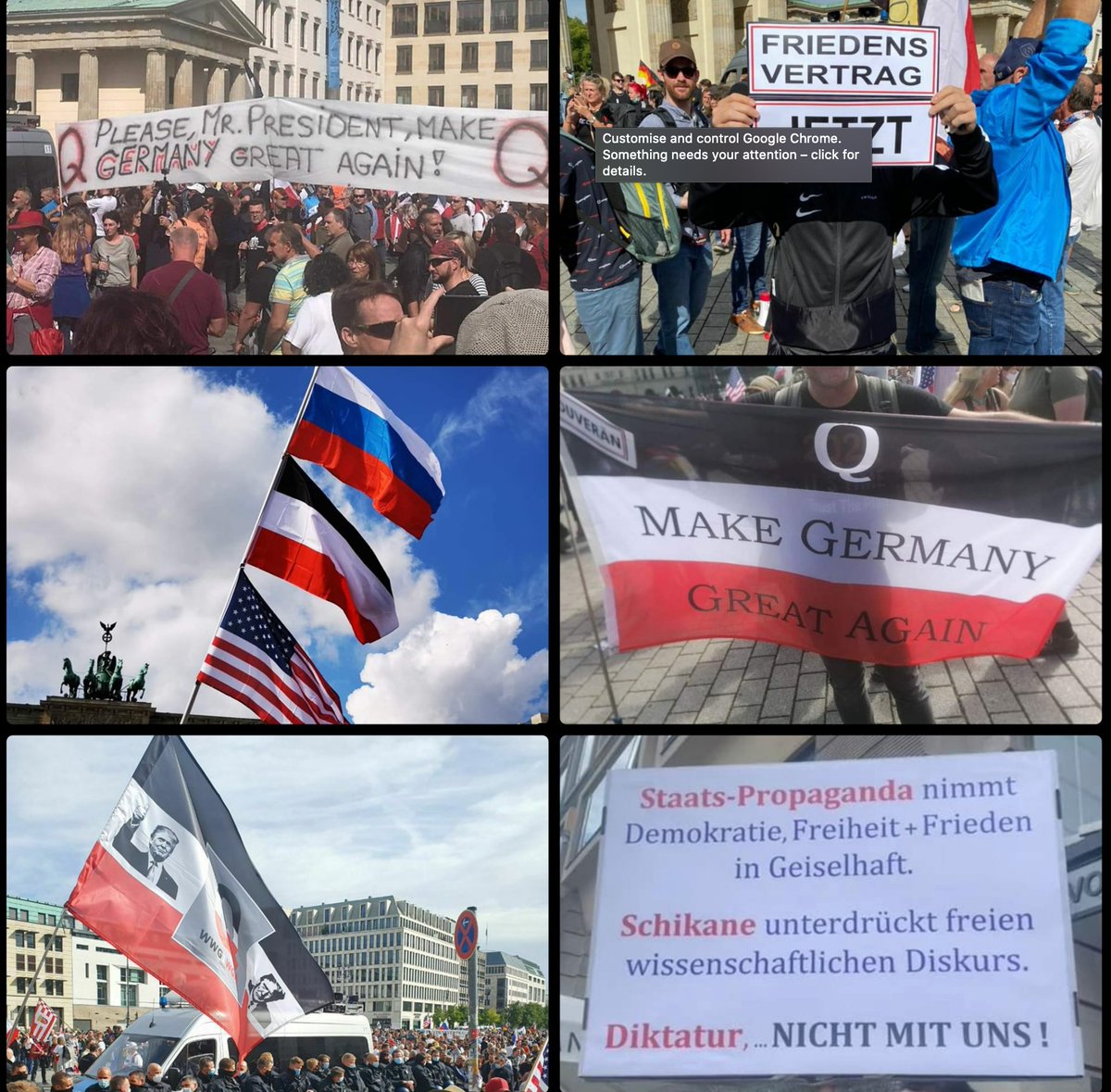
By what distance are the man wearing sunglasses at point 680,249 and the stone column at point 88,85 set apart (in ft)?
5.41

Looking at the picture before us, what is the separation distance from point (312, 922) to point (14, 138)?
251 cm

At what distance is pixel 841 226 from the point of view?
4867mm

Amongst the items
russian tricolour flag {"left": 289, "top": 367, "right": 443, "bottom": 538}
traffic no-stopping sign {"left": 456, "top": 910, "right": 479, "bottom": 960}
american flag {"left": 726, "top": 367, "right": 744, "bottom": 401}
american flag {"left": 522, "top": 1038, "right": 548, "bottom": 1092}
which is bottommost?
american flag {"left": 522, "top": 1038, "right": 548, "bottom": 1092}

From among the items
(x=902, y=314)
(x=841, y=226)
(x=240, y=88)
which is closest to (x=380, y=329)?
(x=240, y=88)

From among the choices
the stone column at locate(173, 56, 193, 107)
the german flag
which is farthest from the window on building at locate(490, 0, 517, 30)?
the stone column at locate(173, 56, 193, 107)

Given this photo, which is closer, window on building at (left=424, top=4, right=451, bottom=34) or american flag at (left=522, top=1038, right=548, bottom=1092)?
american flag at (left=522, top=1038, right=548, bottom=1092)

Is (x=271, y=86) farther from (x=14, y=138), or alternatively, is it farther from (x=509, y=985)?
(x=509, y=985)

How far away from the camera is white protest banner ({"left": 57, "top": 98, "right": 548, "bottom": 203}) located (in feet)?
16.0

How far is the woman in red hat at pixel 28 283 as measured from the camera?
4.88 m

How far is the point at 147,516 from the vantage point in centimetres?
481

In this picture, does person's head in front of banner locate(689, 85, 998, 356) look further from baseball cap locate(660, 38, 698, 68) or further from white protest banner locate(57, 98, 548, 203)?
white protest banner locate(57, 98, 548, 203)

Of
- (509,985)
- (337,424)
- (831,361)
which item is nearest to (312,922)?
(509,985)

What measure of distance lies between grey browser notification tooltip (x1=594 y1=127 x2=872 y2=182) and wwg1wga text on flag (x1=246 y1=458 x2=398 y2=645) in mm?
1324

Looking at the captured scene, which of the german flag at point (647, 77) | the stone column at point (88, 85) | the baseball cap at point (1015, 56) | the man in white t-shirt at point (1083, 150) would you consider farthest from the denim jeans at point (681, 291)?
the stone column at point (88, 85)
